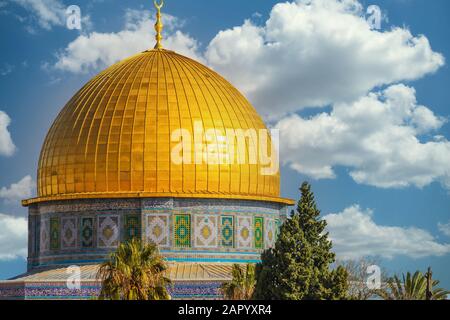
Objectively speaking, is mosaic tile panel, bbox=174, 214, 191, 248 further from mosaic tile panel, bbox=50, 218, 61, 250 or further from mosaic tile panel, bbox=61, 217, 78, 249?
mosaic tile panel, bbox=50, 218, 61, 250

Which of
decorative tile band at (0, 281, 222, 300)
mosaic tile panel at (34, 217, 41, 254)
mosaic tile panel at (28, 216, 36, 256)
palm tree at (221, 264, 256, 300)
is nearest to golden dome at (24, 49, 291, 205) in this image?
mosaic tile panel at (34, 217, 41, 254)

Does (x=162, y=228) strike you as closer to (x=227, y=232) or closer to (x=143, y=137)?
(x=227, y=232)

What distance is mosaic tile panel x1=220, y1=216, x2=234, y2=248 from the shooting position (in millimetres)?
38812

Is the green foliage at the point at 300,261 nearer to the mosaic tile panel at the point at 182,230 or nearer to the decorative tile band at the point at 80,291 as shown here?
the decorative tile band at the point at 80,291

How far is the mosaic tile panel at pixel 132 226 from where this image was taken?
125 feet

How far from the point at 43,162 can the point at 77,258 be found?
450 cm

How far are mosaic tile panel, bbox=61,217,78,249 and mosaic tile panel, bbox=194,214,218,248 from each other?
4.48m

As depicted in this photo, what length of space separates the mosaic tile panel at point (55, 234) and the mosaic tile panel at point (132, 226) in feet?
9.65

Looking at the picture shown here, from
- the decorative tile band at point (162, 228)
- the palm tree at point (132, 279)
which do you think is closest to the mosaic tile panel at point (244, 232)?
the decorative tile band at point (162, 228)

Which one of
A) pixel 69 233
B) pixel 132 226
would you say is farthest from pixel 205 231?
pixel 69 233

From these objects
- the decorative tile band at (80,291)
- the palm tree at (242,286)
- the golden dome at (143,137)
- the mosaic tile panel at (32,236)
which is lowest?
the decorative tile band at (80,291)

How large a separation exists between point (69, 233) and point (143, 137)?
14.8 ft

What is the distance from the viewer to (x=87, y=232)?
3888cm
